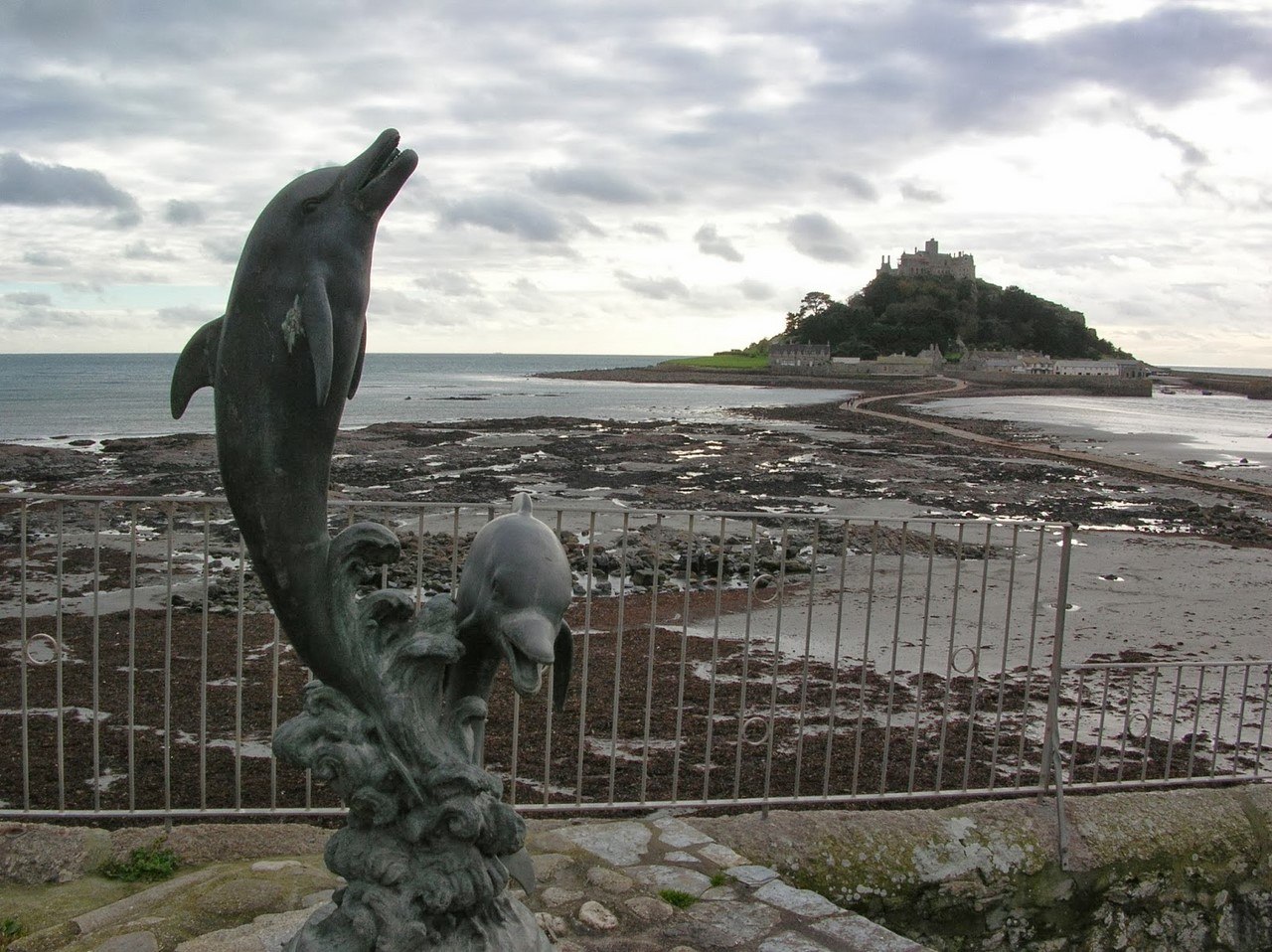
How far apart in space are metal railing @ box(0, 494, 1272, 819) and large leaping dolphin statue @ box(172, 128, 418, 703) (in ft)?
6.07

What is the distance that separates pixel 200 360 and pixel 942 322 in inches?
4887

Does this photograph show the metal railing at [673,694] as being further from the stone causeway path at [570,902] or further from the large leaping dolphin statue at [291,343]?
the large leaping dolphin statue at [291,343]

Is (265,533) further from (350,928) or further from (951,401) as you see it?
(951,401)

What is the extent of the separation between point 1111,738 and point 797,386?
9253cm

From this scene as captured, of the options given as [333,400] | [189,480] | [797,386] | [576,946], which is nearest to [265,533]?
[333,400]

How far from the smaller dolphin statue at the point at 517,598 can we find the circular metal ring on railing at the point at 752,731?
4.26m

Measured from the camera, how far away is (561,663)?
3.02 metres

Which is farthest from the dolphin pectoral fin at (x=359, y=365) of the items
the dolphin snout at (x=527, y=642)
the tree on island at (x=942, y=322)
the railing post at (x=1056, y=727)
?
the tree on island at (x=942, y=322)

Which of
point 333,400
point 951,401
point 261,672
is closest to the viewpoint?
point 333,400

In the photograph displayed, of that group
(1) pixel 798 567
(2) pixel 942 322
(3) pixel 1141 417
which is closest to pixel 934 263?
(2) pixel 942 322

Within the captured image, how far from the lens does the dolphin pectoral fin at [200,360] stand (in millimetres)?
2629

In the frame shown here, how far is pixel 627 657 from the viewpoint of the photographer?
30.0ft

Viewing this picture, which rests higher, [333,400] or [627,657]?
[333,400]

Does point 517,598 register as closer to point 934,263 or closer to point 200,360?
point 200,360
